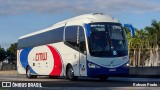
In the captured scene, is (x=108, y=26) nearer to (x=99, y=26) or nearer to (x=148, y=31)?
(x=99, y=26)

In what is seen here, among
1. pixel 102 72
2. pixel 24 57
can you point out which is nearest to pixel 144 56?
pixel 24 57

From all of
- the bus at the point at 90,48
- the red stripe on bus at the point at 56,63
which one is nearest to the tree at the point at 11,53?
the red stripe on bus at the point at 56,63

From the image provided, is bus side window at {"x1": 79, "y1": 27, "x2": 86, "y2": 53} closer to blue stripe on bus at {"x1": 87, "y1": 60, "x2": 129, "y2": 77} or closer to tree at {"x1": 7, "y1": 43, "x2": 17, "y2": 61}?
blue stripe on bus at {"x1": 87, "y1": 60, "x2": 129, "y2": 77}

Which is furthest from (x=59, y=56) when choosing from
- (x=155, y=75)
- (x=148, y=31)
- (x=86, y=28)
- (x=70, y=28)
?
(x=148, y=31)

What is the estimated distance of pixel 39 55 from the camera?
3231 centimetres

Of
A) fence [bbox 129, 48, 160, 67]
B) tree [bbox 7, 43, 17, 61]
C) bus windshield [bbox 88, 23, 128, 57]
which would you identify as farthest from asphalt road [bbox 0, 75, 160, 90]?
tree [bbox 7, 43, 17, 61]

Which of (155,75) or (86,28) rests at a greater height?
(86,28)

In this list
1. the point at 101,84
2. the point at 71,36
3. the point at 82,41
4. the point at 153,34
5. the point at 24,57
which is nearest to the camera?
the point at 101,84

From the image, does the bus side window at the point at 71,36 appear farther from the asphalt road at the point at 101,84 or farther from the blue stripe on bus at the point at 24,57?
the blue stripe on bus at the point at 24,57

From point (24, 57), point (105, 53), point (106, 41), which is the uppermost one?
point (106, 41)

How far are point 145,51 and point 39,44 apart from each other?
38.4 ft

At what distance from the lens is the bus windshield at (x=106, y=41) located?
78.0 ft

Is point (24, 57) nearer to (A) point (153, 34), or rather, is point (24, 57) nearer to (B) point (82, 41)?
(B) point (82, 41)

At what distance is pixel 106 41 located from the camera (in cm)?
2378
